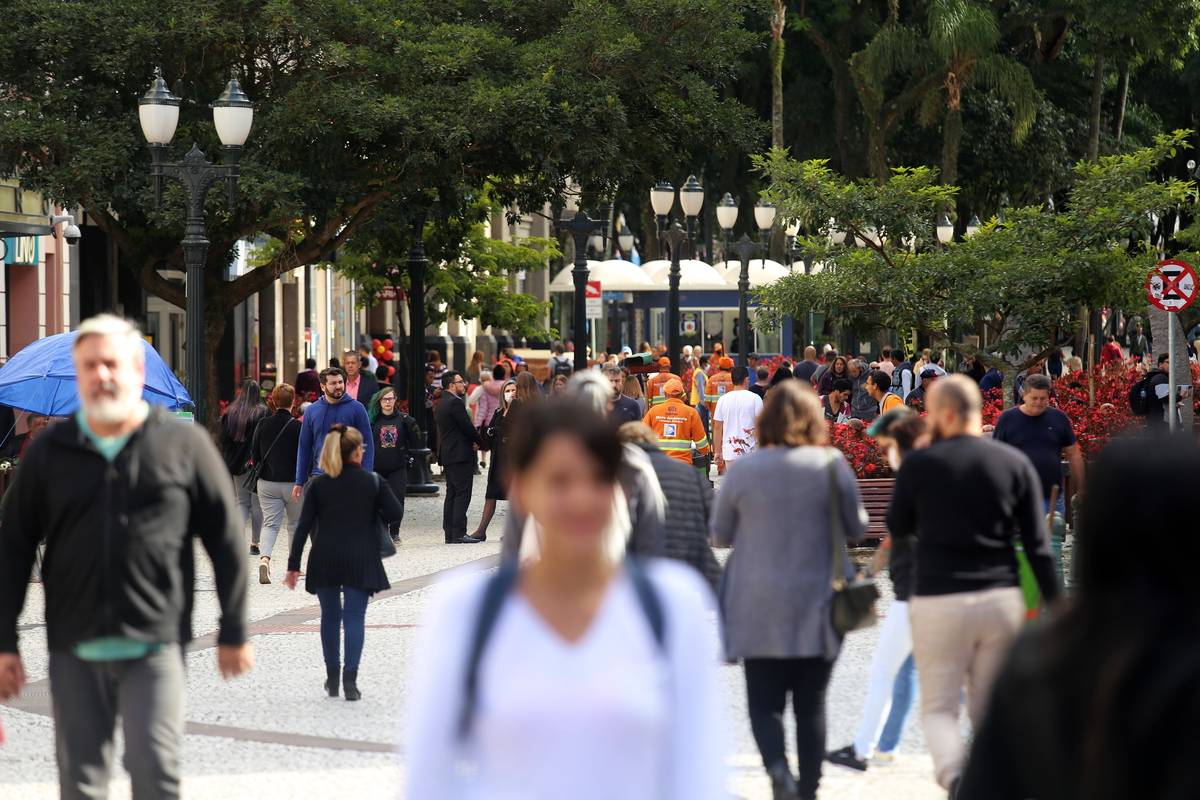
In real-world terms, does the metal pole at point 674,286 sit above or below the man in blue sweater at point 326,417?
above

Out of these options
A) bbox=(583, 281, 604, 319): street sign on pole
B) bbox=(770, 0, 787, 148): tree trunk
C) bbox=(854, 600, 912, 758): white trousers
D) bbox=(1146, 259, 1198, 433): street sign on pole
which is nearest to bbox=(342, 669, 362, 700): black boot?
bbox=(854, 600, 912, 758): white trousers

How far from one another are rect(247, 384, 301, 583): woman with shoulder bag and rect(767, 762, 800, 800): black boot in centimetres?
884

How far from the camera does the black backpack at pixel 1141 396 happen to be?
2191 cm

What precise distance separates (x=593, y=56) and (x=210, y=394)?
583cm

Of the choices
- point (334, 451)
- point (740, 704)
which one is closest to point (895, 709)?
point (740, 704)

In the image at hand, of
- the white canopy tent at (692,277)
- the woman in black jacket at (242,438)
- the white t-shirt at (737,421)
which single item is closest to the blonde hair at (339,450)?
the woman in black jacket at (242,438)

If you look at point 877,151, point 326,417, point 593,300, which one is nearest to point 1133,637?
point 326,417

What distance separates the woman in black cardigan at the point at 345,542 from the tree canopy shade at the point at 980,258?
1025 cm

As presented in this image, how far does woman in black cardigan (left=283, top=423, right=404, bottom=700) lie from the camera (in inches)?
379

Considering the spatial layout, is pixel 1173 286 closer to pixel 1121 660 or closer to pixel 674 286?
pixel 674 286

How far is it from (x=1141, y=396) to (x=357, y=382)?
9.16 meters

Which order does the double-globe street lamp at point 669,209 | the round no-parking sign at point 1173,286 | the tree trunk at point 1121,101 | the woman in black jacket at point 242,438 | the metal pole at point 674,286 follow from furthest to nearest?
the tree trunk at point 1121,101 → the metal pole at point 674,286 → the double-globe street lamp at point 669,209 → the round no-parking sign at point 1173,286 → the woman in black jacket at point 242,438

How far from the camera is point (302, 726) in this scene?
902cm

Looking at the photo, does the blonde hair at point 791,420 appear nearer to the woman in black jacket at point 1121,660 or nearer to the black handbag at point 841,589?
the black handbag at point 841,589
